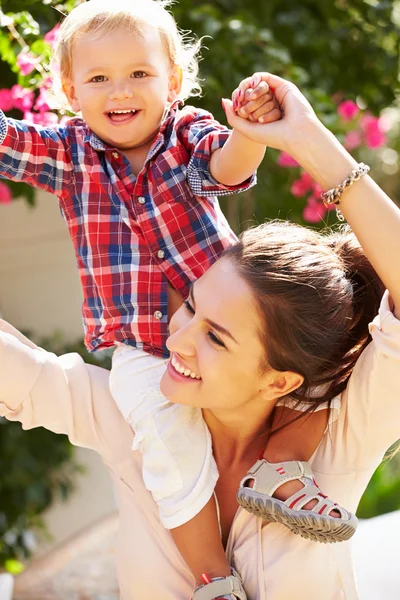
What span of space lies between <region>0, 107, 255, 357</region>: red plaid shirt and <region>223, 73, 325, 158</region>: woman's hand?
248 millimetres

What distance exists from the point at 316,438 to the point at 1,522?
2581mm

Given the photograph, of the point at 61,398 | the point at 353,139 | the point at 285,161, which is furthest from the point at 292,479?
the point at 353,139

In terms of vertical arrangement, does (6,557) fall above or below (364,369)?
below

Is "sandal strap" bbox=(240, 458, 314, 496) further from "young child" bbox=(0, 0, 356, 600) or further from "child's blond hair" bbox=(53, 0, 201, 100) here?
"child's blond hair" bbox=(53, 0, 201, 100)

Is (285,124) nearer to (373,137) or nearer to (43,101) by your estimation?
(43,101)

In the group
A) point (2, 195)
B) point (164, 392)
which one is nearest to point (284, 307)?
point (164, 392)

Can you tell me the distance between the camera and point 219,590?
188 cm

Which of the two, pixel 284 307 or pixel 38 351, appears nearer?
pixel 284 307

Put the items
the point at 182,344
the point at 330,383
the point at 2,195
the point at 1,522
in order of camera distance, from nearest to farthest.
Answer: the point at 182,344
the point at 330,383
the point at 2,195
the point at 1,522

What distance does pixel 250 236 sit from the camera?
6.54 feet

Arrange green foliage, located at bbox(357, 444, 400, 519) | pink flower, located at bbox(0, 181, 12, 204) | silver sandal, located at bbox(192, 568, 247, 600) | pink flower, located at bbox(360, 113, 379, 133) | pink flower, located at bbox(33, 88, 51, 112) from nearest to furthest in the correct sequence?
1. silver sandal, located at bbox(192, 568, 247, 600)
2. pink flower, located at bbox(33, 88, 51, 112)
3. pink flower, located at bbox(0, 181, 12, 204)
4. pink flower, located at bbox(360, 113, 379, 133)
5. green foliage, located at bbox(357, 444, 400, 519)

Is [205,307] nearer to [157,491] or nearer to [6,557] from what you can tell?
[157,491]

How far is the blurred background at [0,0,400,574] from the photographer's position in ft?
11.3

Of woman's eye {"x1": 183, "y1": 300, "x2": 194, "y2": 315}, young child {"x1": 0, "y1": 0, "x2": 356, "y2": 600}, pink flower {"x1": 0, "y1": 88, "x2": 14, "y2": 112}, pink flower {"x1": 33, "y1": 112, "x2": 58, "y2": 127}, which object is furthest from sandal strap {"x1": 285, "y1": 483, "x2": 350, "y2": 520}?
pink flower {"x1": 0, "y1": 88, "x2": 14, "y2": 112}
